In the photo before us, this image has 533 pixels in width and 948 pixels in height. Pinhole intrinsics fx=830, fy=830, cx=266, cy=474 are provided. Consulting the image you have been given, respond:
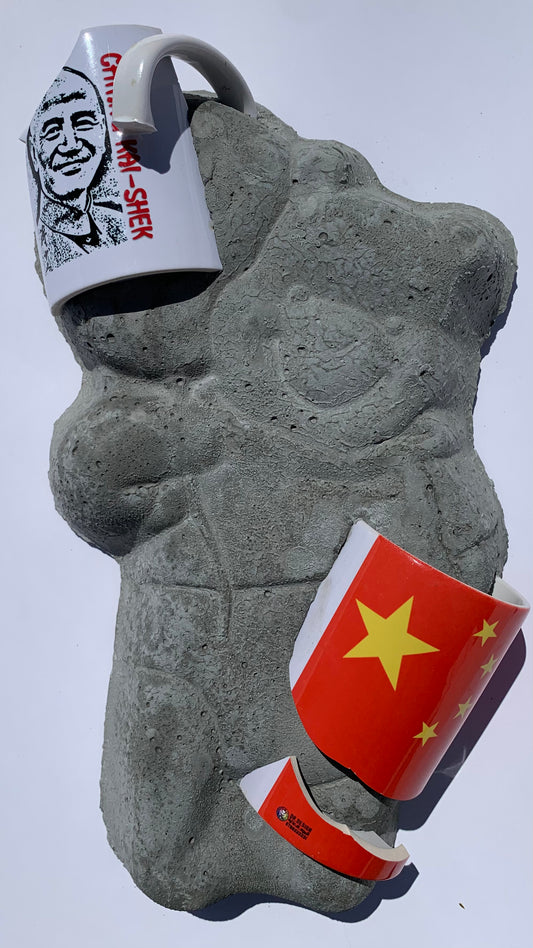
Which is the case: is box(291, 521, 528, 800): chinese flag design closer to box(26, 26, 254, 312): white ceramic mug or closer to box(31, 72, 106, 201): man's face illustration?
box(26, 26, 254, 312): white ceramic mug

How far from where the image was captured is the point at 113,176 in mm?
887

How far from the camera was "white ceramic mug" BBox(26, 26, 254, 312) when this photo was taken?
0.89m

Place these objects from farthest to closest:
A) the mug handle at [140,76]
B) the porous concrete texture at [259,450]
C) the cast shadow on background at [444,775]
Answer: the cast shadow on background at [444,775], the porous concrete texture at [259,450], the mug handle at [140,76]

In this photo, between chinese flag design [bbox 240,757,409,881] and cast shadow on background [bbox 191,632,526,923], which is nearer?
chinese flag design [bbox 240,757,409,881]

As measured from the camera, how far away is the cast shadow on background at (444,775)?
3.83 ft

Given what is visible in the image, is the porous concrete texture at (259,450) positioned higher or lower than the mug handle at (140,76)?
lower

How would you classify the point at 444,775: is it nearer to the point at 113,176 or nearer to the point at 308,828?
the point at 308,828

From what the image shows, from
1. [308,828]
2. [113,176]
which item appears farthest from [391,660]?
[113,176]

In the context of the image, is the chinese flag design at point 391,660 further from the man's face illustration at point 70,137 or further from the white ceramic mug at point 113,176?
the man's face illustration at point 70,137

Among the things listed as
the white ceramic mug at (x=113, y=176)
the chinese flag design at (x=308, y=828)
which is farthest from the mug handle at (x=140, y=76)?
the chinese flag design at (x=308, y=828)

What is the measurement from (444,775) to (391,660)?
1.12ft

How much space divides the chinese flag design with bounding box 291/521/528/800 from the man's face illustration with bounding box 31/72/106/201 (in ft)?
1.64

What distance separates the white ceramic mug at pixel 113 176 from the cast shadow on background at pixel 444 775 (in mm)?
698

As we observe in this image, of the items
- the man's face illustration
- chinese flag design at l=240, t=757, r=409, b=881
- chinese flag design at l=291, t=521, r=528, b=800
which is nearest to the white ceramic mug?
the man's face illustration
